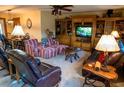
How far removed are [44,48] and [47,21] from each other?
927mm

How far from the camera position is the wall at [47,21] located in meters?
3.78

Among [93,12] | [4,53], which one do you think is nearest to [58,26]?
[93,12]

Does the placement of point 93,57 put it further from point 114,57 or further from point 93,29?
point 93,29

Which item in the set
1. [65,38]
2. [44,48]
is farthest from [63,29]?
[44,48]

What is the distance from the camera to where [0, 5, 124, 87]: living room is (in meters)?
2.35

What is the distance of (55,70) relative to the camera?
221 centimetres

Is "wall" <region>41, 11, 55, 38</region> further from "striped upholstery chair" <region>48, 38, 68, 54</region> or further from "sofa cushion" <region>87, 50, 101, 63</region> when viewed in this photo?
"sofa cushion" <region>87, 50, 101, 63</region>

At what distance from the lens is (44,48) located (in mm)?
3523

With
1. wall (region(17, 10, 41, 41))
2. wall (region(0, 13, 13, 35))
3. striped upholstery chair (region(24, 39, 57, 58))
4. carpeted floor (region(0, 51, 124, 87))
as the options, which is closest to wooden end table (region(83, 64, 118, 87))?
carpeted floor (region(0, 51, 124, 87))

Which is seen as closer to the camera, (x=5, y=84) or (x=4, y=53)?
(x=5, y=84)

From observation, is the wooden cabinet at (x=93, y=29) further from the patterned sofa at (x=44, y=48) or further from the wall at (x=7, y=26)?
the wall at (x=7, y=26)
